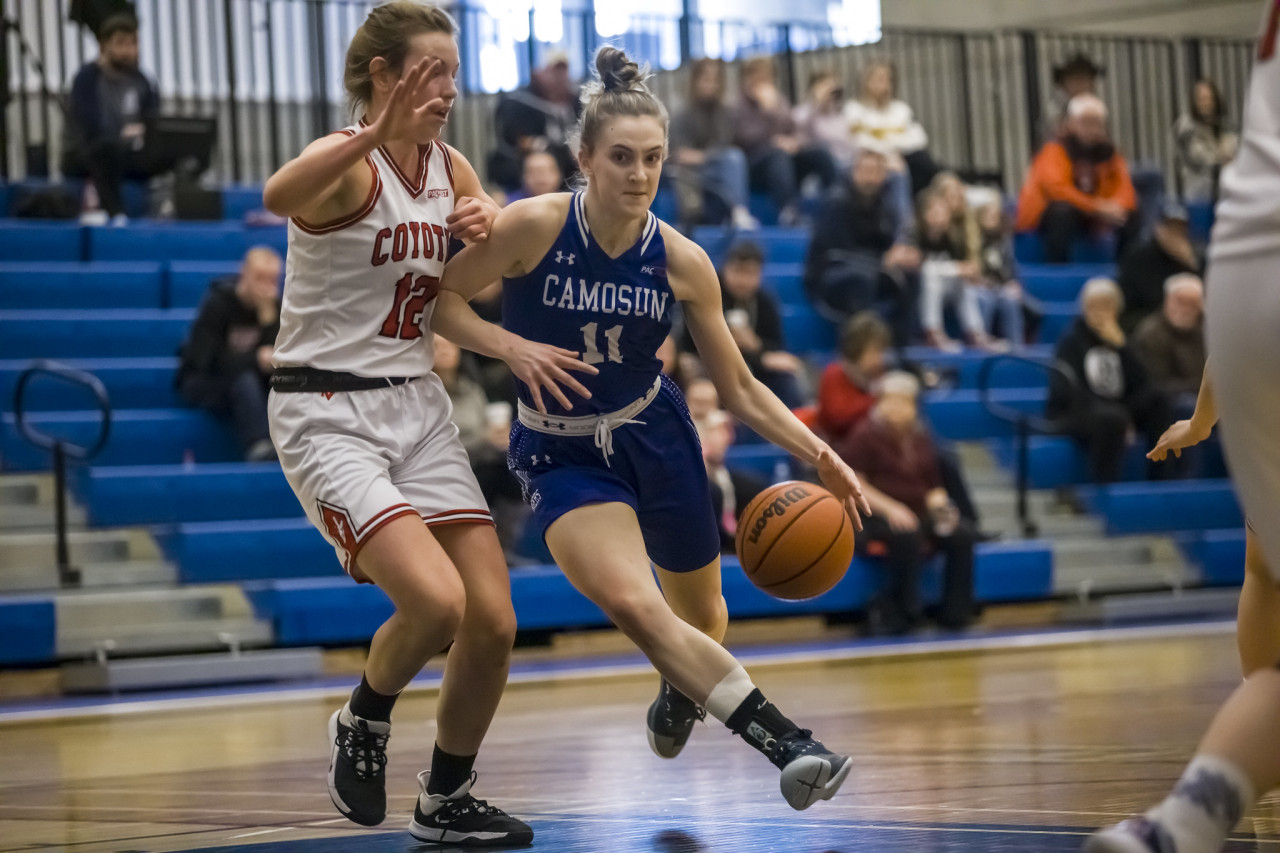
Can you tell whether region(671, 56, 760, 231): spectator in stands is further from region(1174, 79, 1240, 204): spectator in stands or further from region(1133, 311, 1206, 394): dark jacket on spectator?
region(1174, 79, 1240, 204): spectator in stands

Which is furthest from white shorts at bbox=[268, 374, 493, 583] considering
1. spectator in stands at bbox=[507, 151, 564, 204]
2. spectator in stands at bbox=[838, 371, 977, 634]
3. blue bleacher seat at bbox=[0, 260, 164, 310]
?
blue bleacher seat at bbox=[0, 260, 164, 310]

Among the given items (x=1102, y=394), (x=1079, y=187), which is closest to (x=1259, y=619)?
(x=1102, y=394)

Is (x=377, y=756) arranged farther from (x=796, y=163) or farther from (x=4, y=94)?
(x=796, y=163)

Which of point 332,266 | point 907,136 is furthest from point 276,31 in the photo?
point 332,266

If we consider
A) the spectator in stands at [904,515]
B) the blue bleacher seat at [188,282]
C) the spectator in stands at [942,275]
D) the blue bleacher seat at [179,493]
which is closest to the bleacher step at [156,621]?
the blue bleacher seat at [179,493]

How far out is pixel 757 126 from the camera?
1207cm

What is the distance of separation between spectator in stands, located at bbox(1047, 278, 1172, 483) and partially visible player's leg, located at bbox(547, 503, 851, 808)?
7136mm

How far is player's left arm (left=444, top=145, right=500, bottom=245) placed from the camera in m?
3.42

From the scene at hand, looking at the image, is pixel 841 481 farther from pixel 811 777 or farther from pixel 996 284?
pixel 996 284

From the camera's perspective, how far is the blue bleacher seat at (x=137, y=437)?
27.0 ft

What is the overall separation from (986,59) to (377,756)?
43.7ft

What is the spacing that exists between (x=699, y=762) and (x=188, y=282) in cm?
596

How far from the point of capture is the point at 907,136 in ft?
40.1

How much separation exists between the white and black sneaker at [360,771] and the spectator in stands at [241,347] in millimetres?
4961
